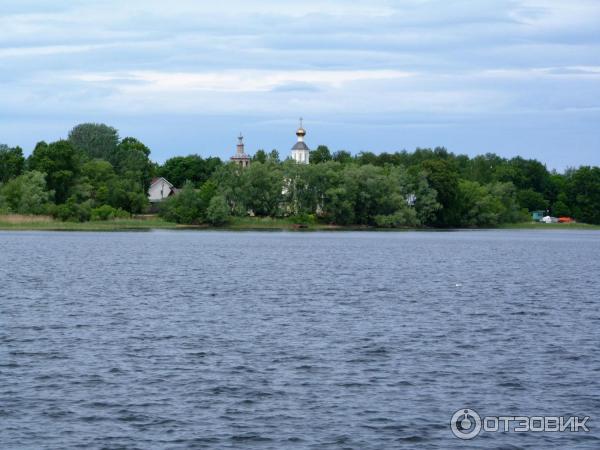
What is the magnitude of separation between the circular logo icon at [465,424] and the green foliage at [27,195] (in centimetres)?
9765

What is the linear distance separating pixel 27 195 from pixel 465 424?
324 feet

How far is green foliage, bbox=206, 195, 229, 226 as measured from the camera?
409 ft

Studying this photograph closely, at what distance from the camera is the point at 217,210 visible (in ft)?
412

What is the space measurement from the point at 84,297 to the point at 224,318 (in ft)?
29.6

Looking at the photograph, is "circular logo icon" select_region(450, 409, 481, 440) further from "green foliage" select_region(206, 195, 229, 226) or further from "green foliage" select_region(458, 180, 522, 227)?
"green foliage" select_region(458, 180, 522, 227)

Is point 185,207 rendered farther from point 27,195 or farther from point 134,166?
point 134,166

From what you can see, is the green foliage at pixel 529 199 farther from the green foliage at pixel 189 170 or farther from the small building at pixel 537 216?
the green foliage at pixel 189 170

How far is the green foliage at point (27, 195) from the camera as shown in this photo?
113 m

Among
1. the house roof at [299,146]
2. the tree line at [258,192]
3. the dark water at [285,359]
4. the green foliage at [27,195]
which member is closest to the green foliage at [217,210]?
the tree line at [258,192]

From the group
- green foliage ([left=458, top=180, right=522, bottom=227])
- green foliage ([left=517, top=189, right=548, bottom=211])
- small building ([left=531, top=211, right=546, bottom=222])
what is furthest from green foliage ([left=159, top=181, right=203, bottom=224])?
green foliage ([left=517, top=189, right=548, bottom=211])

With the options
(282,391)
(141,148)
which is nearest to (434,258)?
(282,391)

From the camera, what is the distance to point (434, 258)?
246 feet

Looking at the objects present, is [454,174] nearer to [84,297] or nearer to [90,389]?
[84,297]

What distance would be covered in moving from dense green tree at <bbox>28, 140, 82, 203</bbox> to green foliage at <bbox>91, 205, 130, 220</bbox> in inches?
198
